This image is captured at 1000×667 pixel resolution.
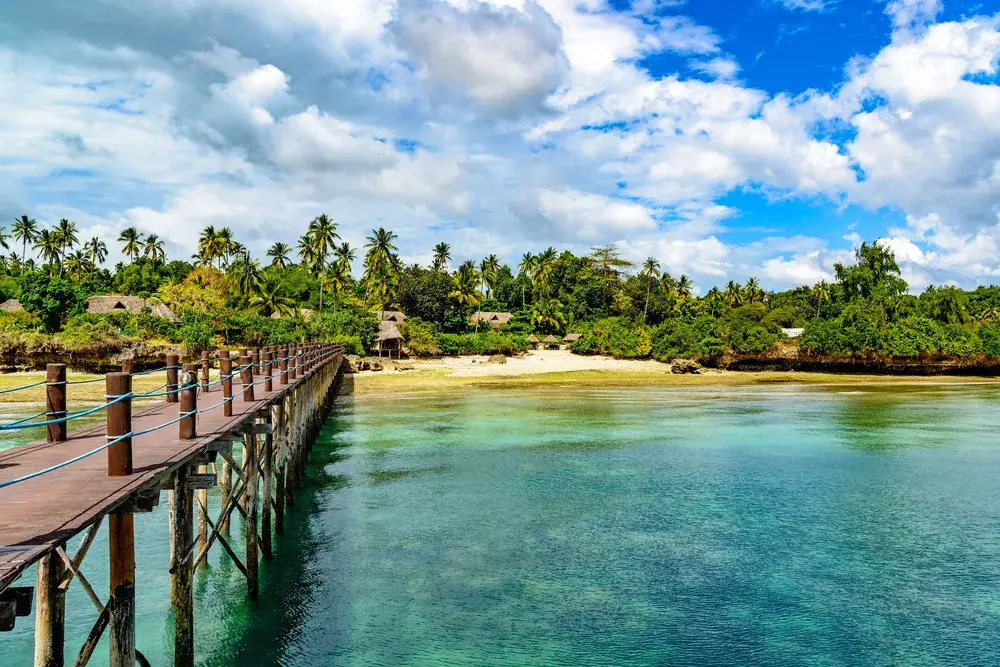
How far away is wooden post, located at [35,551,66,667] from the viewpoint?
6.35 meters

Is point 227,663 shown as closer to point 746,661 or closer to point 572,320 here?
point 746,661

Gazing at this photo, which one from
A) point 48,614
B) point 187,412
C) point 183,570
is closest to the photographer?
point 48,614

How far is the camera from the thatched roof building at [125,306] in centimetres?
6650

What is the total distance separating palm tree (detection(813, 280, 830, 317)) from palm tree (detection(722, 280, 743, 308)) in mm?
10492

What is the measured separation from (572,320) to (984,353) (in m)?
46.3

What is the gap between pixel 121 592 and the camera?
23.7 feet

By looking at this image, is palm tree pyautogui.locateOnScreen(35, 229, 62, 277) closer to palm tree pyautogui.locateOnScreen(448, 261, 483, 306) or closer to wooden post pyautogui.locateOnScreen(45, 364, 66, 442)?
palm tree pyautogui.locateOnScreen(448, 261, 483, 306)

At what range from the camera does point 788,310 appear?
92.2 m

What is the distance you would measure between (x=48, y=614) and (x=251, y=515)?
22.3ft


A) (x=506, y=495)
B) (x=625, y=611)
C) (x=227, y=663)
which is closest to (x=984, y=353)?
(x=506, y=495)

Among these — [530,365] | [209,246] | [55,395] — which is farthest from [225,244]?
[55,395]

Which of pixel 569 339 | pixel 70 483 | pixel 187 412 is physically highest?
pixel 569 339

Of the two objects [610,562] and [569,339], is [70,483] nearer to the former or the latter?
[610,562]

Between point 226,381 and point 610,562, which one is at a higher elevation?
point 226,381
